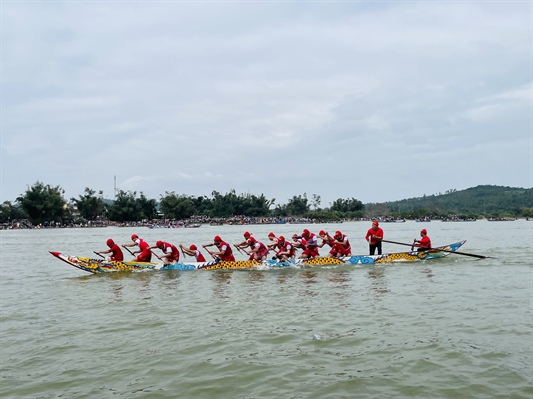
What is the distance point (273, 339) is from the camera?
31.1 feet

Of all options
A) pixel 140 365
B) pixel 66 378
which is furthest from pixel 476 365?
pixel 66 378

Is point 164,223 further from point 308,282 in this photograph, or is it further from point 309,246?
point 308,282

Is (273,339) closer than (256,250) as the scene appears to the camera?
Yes

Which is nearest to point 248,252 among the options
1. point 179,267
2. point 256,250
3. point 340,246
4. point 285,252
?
point 256,250

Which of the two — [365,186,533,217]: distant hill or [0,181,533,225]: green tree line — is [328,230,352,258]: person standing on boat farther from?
[365,186,533,217]: distant hill

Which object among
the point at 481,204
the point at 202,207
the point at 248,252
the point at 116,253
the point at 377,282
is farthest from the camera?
the point at 481,204

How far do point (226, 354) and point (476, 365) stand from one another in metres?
4.31

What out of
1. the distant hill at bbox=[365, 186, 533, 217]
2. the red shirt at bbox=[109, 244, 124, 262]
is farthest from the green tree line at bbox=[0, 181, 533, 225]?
the red shirt at bbox=[109, 244, 124, 262]

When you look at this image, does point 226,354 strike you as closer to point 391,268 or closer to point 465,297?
point 465,297

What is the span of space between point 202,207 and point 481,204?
103m

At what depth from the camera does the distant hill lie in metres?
147

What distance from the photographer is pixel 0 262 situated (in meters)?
28.2

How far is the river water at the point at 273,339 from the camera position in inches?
280

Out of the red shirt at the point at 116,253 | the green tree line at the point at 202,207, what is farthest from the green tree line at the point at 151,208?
the red shirt at the point at 116,253
